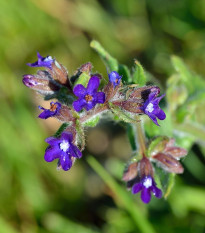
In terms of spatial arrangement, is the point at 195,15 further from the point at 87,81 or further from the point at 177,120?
the point at 87,81

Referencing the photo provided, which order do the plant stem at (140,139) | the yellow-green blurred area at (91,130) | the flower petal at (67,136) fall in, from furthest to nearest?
the yellow-green blurred area at (91,130)
the plant stem at (140,139)
the flower petal at (67,136)

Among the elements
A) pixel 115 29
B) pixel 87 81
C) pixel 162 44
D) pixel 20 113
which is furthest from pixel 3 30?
pixel 87 81

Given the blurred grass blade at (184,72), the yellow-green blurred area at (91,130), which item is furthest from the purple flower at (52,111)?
the yellow-green blurred area at (91,130)

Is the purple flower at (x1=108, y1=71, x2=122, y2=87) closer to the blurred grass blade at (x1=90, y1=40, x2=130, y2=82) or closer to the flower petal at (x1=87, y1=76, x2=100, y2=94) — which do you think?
the flower petal at (x1=87, y1=76, x2=100, y2=94)

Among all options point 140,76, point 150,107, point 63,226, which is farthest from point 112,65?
point 63,226

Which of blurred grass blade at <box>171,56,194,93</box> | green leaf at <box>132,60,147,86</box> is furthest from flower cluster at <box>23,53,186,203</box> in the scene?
blurred grass blade at <box>171,56,194,93</box>

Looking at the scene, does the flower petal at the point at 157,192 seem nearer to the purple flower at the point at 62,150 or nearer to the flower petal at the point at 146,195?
the flower petal at the point at 146,195

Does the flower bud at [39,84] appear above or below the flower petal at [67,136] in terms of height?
above

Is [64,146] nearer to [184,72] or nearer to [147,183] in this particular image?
[147,183]
